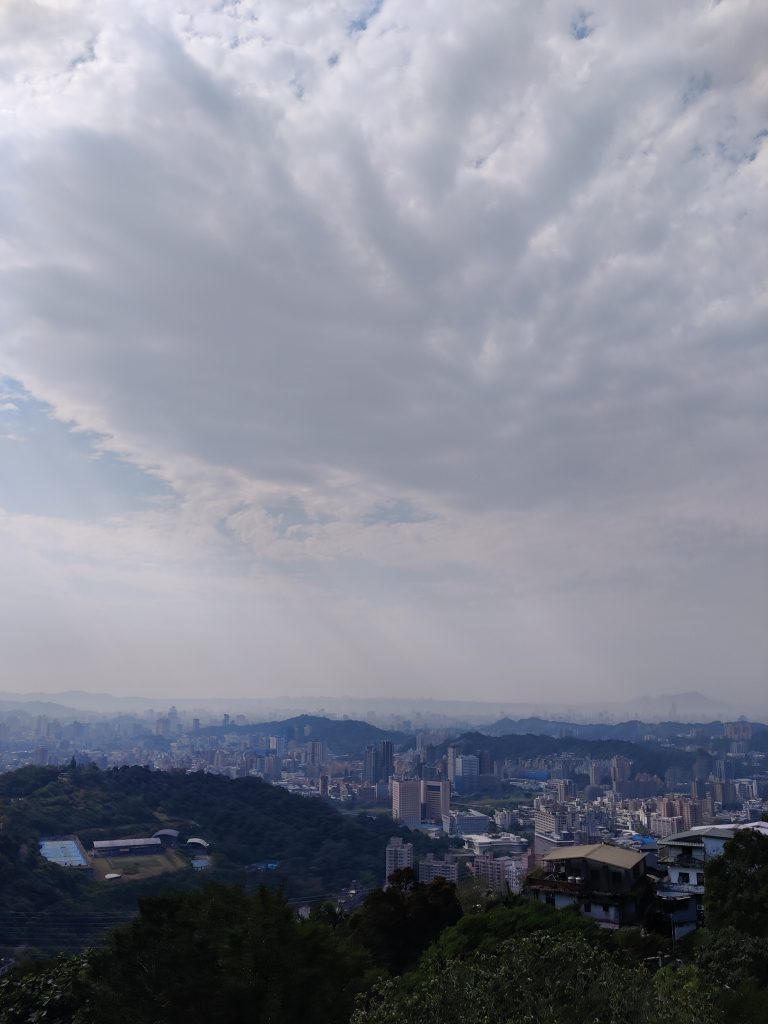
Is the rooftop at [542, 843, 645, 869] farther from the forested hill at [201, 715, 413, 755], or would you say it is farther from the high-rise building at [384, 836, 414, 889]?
the forested hill at [201, 715, 413, 755]

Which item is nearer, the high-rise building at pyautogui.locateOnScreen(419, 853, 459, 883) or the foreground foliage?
the foreground foliage

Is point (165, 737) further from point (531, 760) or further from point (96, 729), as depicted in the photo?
point (531, 760)

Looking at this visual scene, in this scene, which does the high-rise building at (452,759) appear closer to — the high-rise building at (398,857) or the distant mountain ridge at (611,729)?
the distant mountain ridge at (611,729)

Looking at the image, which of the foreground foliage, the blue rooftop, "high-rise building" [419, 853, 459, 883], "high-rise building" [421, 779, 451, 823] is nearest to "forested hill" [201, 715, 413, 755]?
"high-rise building" [421, 779, 451, 823]

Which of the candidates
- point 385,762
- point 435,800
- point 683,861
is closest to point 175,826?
point 435,800

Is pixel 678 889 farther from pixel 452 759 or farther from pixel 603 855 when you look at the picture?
pixel 452 759

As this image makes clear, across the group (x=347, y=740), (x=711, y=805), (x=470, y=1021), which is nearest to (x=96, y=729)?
(x=347, y=740)

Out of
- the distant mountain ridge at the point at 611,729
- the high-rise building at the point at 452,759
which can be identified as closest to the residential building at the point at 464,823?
the high-rise building at the point at 452,759
